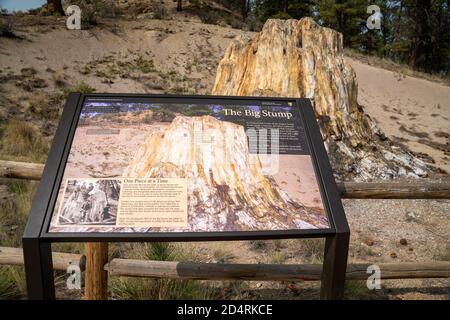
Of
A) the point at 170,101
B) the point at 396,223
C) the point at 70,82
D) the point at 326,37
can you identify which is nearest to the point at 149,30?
the point at 70,82

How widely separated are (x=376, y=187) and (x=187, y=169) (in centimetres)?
165

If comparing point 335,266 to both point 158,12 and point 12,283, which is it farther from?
point 158,12

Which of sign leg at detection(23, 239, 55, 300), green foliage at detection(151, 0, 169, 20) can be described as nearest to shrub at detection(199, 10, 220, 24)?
green foliage at detection(151, 0, 169, 20)

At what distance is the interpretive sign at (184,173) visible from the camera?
2.06m

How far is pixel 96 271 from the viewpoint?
115 inches

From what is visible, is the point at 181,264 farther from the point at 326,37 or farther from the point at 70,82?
the point at 70,82

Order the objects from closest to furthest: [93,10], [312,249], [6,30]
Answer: [312,249]
[6,30]
[93,10]

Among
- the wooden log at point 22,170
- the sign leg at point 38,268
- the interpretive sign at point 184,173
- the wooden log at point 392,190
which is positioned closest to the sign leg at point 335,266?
the interpretive sign at point 184,173

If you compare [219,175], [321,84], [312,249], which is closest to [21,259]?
[219,175]

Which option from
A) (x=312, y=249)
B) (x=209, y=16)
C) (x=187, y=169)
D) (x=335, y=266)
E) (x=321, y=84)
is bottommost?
(x=312, y=249)

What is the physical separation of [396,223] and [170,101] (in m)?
3.58

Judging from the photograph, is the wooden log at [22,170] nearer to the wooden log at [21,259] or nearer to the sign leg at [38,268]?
the wooden log at [21,259]

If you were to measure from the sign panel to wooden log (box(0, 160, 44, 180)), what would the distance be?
3.54 ft

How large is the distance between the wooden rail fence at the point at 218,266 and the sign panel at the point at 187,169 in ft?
2.83
